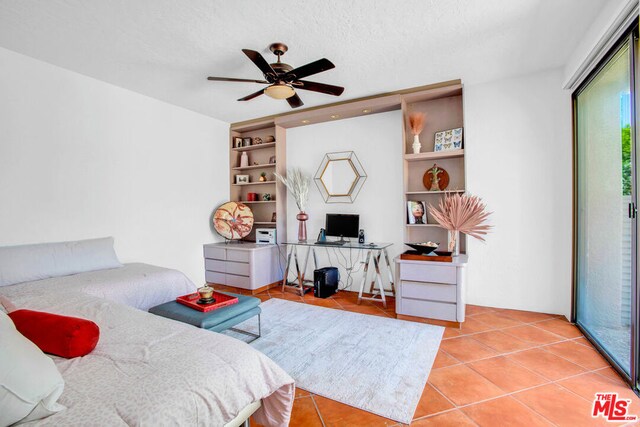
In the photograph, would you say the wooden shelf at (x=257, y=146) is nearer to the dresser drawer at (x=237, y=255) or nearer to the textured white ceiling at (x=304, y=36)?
the textured white ceiling at (x=304, y=36)

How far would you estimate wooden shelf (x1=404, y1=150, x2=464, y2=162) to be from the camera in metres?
3.36

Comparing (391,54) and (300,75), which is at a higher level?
(391,54)

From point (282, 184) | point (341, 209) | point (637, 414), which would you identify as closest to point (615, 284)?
point (637, 414)

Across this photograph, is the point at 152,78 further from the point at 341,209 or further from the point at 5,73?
the point at 341,209

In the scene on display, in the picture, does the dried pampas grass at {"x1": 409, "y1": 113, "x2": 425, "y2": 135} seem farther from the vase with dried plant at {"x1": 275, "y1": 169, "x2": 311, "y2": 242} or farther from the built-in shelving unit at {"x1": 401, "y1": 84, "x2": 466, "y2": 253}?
the vase with dried plant at {"x1": 275, "y1": 169, "x2": 311, "y2": 242}

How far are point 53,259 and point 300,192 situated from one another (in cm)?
276

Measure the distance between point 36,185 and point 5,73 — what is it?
3.26 ft

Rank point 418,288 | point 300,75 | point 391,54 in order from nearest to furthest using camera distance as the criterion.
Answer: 1. point 300,75
2. point 391,54
3. point 418,288

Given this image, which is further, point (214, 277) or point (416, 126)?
point (214, 277)

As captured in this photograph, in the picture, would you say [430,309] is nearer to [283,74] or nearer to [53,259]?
[283,74]

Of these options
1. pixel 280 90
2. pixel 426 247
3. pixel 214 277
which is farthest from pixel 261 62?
pixel 214 277

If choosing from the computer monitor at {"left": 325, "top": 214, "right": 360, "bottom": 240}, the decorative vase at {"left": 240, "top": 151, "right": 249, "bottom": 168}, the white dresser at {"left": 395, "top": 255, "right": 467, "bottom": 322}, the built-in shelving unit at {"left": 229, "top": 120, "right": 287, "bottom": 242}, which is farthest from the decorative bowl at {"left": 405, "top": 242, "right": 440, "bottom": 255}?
the decorative vase at {"left": 240, "top": 151, "right": 249, "bottom": 168}

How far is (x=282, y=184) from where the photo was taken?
4613 mm

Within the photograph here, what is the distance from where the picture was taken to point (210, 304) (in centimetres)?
233
